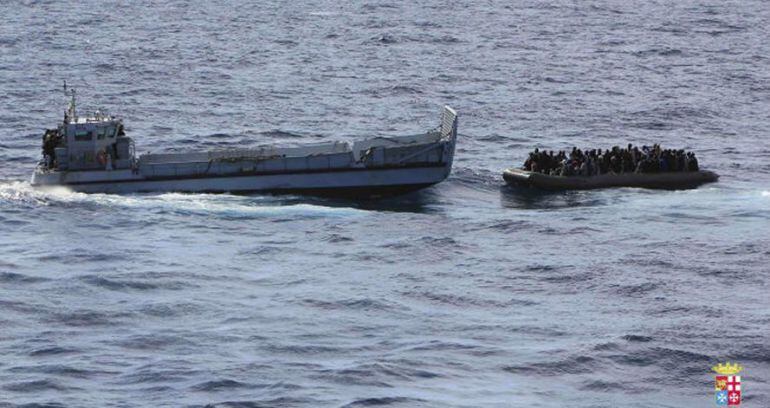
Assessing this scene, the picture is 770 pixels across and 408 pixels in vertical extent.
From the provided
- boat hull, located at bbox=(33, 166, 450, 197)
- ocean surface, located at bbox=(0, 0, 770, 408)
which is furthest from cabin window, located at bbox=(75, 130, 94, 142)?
ocean surface, located at bbox=(0, 0, 770, 408)

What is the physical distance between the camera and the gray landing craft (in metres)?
80.4

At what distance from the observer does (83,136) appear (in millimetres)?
80750

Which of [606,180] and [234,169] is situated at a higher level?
[234,169]

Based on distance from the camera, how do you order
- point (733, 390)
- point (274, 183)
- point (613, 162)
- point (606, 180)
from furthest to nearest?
point (613, 162) → point (606, 180) → point (274, 183) → point (733, 390)

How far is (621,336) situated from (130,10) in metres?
125

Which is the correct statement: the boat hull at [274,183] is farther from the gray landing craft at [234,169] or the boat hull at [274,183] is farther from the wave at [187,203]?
the wave at [187,203]

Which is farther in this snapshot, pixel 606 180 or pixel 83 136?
pixel 606 180

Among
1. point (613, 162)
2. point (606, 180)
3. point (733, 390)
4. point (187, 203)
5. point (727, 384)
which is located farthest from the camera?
point (613, 162)

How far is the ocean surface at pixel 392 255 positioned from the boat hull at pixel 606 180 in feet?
2.74

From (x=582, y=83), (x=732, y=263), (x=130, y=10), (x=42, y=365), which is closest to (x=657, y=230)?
(x=732, y=263)

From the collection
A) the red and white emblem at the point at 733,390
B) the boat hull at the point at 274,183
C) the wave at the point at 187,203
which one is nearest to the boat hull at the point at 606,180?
the boat hull at the point at 274,183

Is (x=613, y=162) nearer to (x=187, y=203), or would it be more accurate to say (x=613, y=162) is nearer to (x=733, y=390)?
(x=187, y=203)

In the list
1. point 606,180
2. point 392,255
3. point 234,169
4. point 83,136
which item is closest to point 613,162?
point 606,180

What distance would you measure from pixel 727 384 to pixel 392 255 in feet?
68.5
